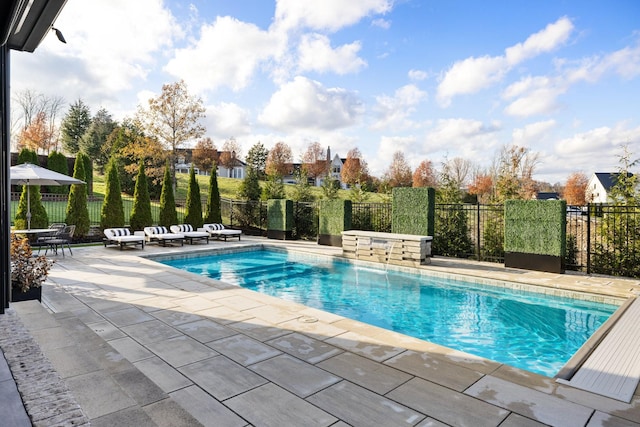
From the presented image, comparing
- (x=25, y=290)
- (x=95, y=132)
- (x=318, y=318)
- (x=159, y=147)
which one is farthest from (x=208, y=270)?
(x=95, y=132)

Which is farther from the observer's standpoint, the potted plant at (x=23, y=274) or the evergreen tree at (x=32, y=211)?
the evergreen tree at (x=32, y=211)

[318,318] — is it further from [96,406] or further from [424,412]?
[96,406]

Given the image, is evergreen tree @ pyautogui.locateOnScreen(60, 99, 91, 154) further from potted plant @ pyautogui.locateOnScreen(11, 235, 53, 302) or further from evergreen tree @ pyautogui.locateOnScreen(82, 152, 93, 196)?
potted plant @ pyautogui.locateOnScreen(11, 235, 53, 302)

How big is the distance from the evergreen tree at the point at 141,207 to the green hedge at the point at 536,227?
13.9 m

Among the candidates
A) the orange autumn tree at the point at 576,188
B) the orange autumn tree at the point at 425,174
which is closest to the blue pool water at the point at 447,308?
the orange autumn tree at the point at 425,174

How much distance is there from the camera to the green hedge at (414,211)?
1197 cm

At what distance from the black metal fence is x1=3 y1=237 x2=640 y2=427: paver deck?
7.58m

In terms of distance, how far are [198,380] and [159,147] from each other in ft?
76.2

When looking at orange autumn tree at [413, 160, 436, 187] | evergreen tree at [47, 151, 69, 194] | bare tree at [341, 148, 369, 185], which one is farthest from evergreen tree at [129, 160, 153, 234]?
orange autumn tree at [413, 160, 436, 187]

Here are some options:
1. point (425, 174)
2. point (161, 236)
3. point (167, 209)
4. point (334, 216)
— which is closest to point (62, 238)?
point (161, 236)

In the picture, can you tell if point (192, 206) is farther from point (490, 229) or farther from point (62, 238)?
point (490, 229)

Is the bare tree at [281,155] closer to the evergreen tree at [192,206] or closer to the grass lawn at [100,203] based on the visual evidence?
the grass lawn at [100,203]

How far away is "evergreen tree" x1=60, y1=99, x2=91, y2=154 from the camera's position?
1414 inches

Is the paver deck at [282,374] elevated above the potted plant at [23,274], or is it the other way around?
the potted plant at [23,274]
